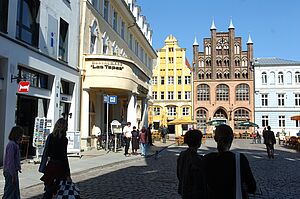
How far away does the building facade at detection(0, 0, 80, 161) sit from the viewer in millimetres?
13312

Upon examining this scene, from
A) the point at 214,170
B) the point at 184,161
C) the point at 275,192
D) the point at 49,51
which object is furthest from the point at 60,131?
the point at 49,51

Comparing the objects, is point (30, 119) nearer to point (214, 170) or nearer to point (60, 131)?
point (60, 131)

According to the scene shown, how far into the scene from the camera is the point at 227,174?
3625 millimetres

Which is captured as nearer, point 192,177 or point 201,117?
point 192,177

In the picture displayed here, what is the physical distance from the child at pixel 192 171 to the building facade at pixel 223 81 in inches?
2229

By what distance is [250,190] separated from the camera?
3602 millimetres

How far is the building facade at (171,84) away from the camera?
212 feet

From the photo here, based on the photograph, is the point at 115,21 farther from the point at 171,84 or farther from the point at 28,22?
the point at 171,84

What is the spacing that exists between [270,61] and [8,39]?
55.8 m

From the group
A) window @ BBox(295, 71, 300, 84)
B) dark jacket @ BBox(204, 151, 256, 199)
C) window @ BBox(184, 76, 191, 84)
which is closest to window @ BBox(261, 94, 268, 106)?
window @ BBox(295, 71, 300, 84)

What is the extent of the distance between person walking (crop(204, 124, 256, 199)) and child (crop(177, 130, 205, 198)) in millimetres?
199

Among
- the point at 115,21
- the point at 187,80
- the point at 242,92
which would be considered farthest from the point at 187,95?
the point at 115,21

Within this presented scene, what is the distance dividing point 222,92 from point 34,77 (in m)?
50.1

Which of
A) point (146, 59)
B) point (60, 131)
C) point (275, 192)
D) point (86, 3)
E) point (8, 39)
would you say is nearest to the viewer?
point (60, 131)
